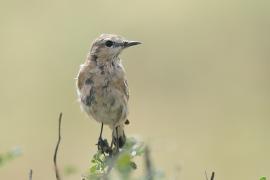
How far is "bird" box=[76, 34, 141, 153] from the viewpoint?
Result: 6.59 metres

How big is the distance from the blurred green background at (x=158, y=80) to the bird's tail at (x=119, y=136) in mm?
6107

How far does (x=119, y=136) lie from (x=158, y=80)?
12.3 m

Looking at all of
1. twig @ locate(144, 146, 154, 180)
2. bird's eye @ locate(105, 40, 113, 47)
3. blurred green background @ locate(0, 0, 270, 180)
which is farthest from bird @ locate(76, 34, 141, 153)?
blurred green background @ locate(0, 0, 270, 180)

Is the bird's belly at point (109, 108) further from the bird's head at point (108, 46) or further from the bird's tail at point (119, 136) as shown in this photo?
the bird's head at point (108, 46)

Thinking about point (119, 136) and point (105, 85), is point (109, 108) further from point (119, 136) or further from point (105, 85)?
point (119, 136)

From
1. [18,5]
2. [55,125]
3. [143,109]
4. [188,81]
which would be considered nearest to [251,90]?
[188,81]

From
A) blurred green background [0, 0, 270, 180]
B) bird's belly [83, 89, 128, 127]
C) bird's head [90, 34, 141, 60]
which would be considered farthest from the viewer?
blurred green background [0, 0, 270, 180]

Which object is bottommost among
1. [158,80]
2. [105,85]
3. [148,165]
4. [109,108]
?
[148,165]

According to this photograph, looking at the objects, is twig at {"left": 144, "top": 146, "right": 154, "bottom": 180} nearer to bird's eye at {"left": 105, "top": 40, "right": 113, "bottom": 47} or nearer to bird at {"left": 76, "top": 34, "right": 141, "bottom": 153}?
bird at {"left": 76, "top": 34, "right": 141, "bottom": 153}

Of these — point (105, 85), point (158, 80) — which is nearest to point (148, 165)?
point (105, 85)

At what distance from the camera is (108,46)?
284 inches

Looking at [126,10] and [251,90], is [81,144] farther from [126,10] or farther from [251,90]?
[126,10]

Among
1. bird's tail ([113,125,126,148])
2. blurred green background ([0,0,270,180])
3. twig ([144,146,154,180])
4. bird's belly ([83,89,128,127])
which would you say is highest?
blurred green background ([0,0,270,180])

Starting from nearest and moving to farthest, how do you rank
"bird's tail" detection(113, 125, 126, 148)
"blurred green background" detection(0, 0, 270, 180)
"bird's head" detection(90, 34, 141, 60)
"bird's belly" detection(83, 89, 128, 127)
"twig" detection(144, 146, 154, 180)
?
1. "twig" detection(144, 146, 154, 180)
2. "bird's tail" detection(113, 125, 126, 148)
3. "bird's belly" detection(83, 89, 128, 127)
4. "bird's head" detection(90, 34, 141, 60)
5. "blurred green background" detection(0, 0, 270, 180)
